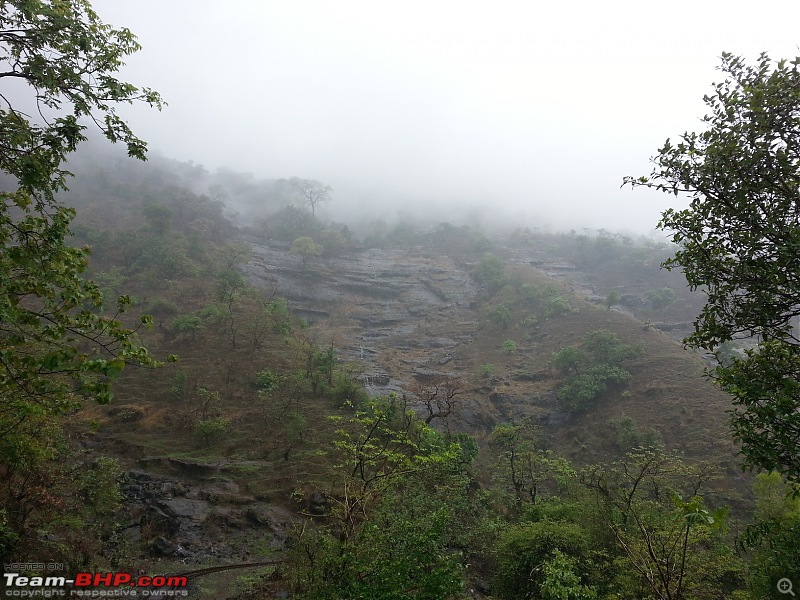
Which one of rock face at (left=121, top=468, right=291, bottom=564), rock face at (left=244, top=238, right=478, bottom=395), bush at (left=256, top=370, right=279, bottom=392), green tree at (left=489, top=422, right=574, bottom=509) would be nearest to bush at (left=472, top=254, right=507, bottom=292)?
rock face at (left=244, top=238, right=478, bottom=395)

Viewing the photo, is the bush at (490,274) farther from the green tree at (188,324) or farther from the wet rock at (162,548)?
the wet rock at (162,548)

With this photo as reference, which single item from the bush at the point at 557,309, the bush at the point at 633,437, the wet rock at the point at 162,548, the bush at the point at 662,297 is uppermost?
the bush at the point at 662,297

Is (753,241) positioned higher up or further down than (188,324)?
higher up

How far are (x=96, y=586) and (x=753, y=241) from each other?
1535cm

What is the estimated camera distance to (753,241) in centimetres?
553

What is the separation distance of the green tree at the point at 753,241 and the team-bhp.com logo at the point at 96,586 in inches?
531

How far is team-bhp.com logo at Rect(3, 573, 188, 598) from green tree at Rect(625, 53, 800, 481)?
13.5 m

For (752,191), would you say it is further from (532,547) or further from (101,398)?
(532,547)

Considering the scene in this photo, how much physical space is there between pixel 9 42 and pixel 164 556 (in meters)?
15.0

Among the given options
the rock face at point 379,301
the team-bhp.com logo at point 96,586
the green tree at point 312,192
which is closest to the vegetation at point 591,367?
the rock face at point 379,301

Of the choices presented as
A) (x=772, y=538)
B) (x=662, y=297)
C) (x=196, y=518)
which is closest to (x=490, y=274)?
(x=662, y=297)

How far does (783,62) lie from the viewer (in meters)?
5.62

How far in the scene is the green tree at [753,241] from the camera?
16.8ft

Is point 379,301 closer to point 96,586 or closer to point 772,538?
point 96,586
